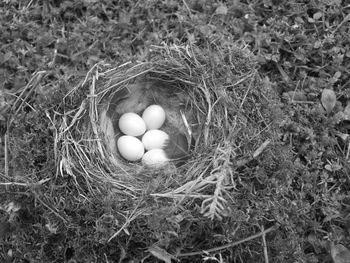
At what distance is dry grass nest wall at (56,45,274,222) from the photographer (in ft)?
6.14

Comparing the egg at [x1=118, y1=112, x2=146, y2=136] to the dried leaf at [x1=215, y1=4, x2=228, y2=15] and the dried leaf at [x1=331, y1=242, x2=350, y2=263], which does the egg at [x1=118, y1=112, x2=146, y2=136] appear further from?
the dried leaf at [x1=331, y1=242, x2=350, y2=263]

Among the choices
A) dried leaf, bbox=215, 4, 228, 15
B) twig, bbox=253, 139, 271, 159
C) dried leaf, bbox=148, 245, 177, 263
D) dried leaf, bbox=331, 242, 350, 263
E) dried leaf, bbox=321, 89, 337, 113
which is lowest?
→ dried leaf, bbox=331, 242, 350, 263

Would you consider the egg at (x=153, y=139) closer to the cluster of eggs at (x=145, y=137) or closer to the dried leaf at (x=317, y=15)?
the cluster of eggs at (x=145, y=137)

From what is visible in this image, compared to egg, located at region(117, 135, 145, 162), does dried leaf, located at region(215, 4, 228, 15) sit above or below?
above

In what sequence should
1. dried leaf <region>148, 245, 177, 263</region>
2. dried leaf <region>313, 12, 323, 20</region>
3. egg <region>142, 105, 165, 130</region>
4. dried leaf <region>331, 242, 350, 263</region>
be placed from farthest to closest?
dried leaf <region>313, 12, 323, 20</region> → egg <region>142, 105, 165, 130</region> → dried leaf <region>331, 242, 350, 263</region> → dried leaf <region>148, 245, 177, 263</region>

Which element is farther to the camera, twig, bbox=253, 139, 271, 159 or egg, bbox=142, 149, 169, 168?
egg, bbox=142, 149, 169, 168

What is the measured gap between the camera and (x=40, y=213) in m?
2.00

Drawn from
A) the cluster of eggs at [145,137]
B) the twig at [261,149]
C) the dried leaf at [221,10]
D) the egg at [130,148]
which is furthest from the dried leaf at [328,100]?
the egg at [130,148]

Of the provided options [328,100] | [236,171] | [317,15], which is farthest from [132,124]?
[317,15]

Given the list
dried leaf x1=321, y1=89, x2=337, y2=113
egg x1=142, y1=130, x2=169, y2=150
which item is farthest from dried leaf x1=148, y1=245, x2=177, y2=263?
dried leaf x1=321, y1=89, x2=337, y2=113

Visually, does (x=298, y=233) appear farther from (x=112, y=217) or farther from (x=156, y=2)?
(x=156, y=2)

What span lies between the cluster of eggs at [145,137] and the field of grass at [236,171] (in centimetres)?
22


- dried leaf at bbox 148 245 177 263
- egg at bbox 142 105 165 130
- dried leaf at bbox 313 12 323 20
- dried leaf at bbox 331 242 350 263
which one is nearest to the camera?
dried leaf at bbox 148 245 177 263

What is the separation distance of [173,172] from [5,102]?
2.46 ft
